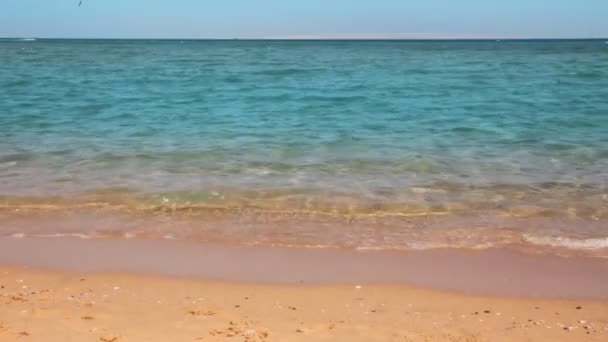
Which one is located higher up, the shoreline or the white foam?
the white foam

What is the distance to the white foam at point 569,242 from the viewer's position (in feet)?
19.0

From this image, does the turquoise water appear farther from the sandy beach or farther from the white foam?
the sandy beach

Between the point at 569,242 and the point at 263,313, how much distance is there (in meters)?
3.12

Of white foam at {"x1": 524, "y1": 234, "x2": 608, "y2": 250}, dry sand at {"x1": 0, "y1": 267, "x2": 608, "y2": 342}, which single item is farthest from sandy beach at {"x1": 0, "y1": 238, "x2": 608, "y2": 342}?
white foam at {"x1": 524, "y1": 234, "x2": 608, "y2": 250}

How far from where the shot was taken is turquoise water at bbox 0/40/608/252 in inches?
293

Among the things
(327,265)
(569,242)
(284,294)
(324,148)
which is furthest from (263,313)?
(324,148)

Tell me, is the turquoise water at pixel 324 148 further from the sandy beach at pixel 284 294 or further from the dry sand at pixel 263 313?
the dry sand at pixel 263 313

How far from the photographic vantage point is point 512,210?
6.93 m

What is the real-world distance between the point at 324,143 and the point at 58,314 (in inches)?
281

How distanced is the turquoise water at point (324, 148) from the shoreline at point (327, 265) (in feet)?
3.89

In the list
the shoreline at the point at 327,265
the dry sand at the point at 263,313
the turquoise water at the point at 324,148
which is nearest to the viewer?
the dry sand at the point at 263,313

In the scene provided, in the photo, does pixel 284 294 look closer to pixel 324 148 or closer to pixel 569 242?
pixel 569 242

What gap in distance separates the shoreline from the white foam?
0.35 metres

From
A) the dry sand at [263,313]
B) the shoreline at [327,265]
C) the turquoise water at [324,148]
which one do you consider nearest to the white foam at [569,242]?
the turquoise water at [324,148]
